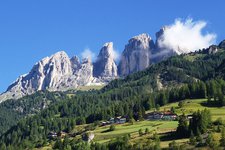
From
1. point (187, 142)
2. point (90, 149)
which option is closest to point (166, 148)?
point (187, 142)

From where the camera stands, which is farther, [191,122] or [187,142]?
[191,122]

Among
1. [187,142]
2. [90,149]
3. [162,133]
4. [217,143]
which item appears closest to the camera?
[217,143]

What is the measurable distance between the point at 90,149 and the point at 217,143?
46.3m

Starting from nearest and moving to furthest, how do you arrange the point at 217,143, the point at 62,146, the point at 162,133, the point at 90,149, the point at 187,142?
1. the point at 217,143
2. the point at 187,142
3. the point at 90,149
4. the point at 162,133
5. the point at 62,146

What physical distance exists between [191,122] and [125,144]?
85.4ft

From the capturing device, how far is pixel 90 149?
563 ft

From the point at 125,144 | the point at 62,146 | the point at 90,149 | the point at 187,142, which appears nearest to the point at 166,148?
the point at 187,142

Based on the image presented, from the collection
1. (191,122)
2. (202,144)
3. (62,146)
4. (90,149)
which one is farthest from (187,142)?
(62,146)

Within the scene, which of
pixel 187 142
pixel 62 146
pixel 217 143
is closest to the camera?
pixel 217 143

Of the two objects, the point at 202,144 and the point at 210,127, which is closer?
the point at 202,144

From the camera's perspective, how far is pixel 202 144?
5930 inches

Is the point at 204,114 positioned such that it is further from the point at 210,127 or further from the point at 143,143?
the point at 143,143

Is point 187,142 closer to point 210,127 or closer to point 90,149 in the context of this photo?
point 210,127

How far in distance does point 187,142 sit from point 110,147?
2868cm
